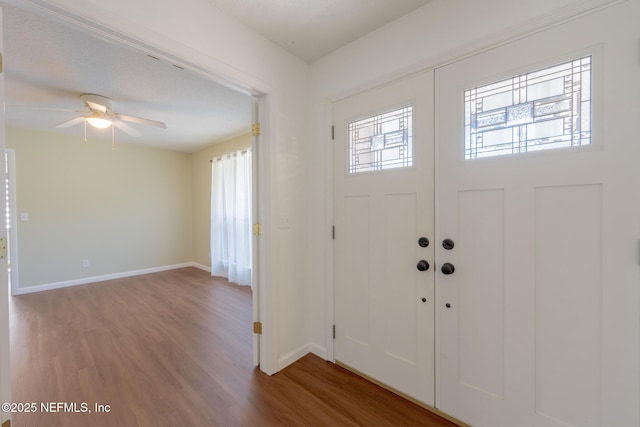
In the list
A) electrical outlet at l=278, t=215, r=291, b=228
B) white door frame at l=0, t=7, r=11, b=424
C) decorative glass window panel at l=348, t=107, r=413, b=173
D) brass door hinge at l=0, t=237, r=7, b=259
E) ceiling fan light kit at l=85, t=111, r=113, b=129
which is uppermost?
ceiling fan light kit at l=85, t=111, r=113, b=129

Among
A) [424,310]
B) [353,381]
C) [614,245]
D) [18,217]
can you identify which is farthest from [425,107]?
[18,217]

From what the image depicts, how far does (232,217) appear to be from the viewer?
4664mm

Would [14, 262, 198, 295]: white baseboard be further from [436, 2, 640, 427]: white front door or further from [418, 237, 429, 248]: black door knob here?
[436, 2, 640, 427]: white front door

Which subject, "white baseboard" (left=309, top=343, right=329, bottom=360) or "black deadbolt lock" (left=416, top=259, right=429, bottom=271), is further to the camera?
"white baseboard" (left=309, top=343, right=329, bottom=360)

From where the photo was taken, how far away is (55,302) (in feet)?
11.8

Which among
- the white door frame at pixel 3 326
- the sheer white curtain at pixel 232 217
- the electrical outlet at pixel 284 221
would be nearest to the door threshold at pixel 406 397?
the electrical outlet at pixel 284 221

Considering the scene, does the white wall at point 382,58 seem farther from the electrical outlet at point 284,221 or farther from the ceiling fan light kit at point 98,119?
the ceiling fan light kit at point 98,119

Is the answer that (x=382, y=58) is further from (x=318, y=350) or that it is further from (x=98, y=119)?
(x=98, y=119)

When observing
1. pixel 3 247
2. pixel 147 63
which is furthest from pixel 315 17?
pixel 3 247

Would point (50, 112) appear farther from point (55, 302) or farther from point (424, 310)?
point (424, 310)

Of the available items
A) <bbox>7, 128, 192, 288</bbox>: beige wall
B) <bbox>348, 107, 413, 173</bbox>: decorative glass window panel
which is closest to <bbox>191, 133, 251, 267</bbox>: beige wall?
A: <bbox>7, 128, 192, 288</bbox>: beige wall

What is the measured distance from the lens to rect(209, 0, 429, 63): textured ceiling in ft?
5.32

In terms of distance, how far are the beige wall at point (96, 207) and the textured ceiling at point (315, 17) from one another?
4666mm

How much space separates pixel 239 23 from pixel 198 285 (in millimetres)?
4067
